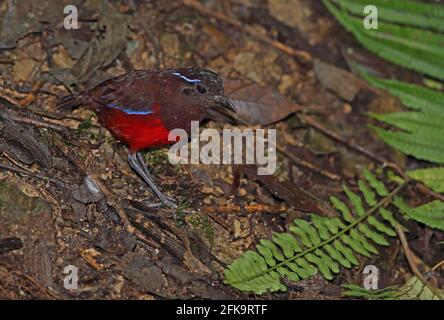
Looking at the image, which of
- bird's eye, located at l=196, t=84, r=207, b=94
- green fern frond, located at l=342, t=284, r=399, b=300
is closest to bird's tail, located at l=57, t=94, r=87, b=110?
bird's eye, located at l=196, t=84, r=207, b=94

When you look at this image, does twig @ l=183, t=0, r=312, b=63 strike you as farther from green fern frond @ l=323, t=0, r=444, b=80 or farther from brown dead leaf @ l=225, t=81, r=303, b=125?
brown dead leaf @ l=225, t=81, r=303, b=125

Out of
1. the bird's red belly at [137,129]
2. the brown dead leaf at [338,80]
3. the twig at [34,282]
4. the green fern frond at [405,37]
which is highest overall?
the green fern frond at [405,37]

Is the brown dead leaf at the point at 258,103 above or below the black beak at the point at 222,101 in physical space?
above

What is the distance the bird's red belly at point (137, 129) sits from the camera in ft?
20.9

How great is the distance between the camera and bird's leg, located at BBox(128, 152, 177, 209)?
619 centimetres

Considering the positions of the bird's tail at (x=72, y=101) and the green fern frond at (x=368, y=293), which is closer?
the green fern frond at (x=368, y=293)

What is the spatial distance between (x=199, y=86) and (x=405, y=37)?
9.00 feet

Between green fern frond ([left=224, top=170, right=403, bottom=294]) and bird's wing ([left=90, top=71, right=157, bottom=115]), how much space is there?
167cm

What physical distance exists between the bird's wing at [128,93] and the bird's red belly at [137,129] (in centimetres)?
6

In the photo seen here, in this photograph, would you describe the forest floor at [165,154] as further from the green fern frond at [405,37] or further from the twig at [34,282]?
the green fern frond at [405,37]

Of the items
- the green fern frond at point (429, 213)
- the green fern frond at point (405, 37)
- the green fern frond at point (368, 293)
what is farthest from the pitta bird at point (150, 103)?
the green fern frond at point (405, 37)

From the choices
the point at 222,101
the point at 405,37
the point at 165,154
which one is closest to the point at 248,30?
the point at 405,37

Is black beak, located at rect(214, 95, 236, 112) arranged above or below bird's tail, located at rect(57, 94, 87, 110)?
below

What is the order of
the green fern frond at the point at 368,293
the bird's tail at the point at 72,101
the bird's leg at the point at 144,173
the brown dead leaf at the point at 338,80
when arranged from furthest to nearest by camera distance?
the brown dead leaf at the point at 338,80
the bird's tail at the point at 72,101
the bird's leg at the point at 144,173
the green fern frond at the point at 368,293
